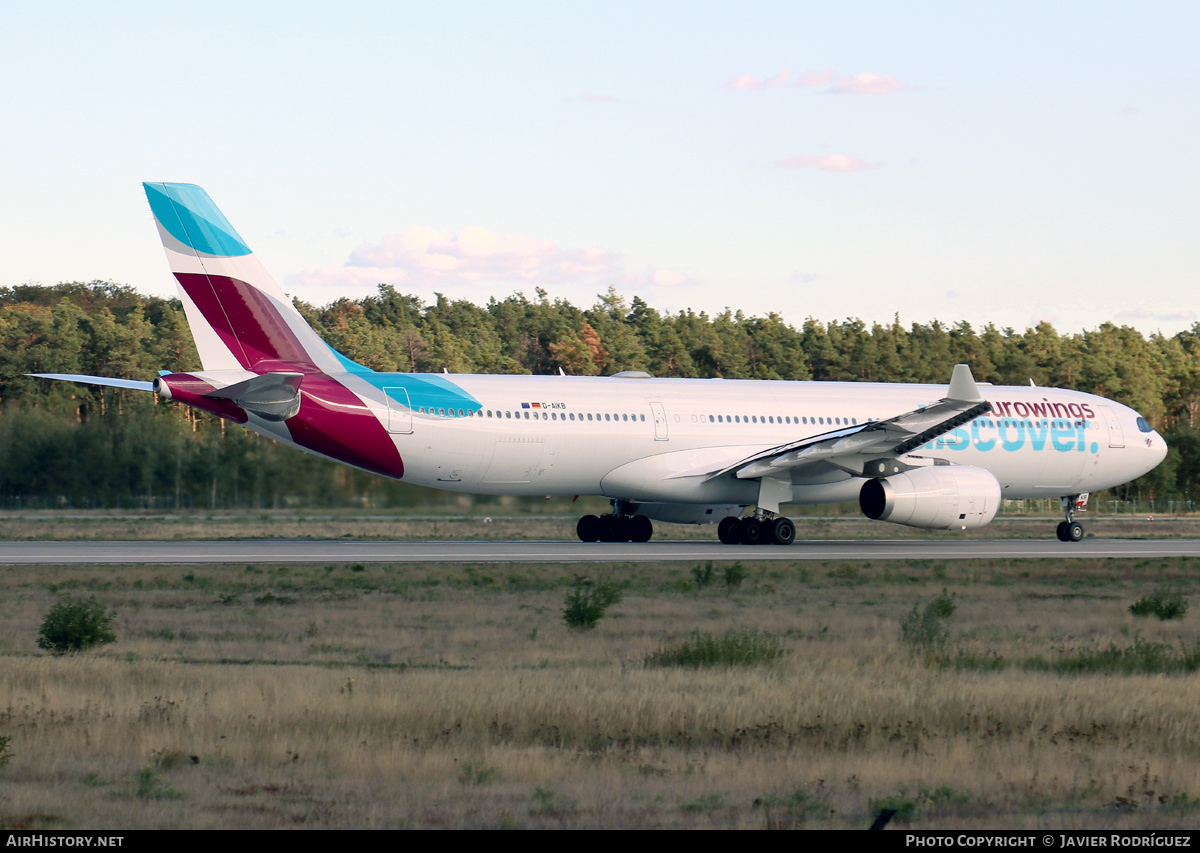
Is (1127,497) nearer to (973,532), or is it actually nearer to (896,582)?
(973,532)

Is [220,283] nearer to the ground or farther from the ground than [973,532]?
farther from the ground

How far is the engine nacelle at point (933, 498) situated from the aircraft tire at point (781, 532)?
1794 mm

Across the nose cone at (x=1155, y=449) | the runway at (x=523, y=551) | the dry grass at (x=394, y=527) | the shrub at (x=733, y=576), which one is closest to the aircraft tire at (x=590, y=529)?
the runway at (x=523, y=551)

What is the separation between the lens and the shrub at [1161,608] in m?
18.4

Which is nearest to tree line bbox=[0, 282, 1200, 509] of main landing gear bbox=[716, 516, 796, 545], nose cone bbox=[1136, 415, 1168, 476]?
main landing gear bbox=[716, 516, 796, 545]

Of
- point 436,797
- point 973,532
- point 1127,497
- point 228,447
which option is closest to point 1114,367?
point 1127,497

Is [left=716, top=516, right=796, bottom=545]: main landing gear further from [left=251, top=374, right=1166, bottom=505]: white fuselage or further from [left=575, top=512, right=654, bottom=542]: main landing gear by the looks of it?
[left=575, top=512, right=654, bottom=542]: main landing gear

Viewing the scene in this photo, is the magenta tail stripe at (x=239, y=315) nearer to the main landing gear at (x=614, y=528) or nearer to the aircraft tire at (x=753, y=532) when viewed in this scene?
the main landing gear at (x=614, y=528)

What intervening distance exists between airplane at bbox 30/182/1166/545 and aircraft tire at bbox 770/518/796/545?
0.11ft

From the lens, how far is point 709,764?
921 centimetres

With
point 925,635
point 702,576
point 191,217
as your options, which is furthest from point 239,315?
point 925,635

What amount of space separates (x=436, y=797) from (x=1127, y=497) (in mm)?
76233

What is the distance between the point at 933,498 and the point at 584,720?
69.4 ft

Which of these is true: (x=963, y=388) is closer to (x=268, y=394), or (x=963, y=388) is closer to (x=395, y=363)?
(x=268, y=394)
